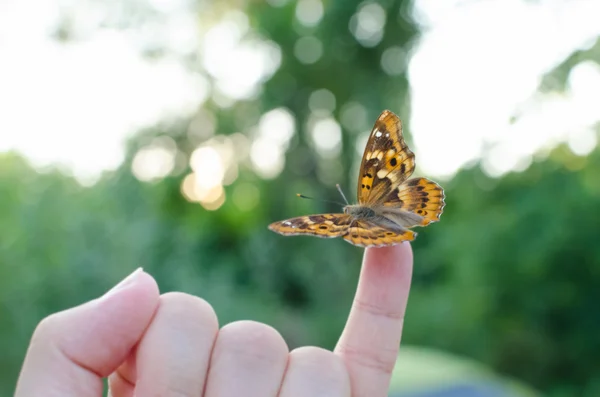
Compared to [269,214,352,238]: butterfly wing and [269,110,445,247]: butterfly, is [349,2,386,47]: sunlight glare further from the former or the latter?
[269,214,352,238]: butterfly wing

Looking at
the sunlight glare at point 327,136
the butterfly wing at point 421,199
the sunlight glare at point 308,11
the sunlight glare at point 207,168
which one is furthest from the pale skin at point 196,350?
the sunlight glare at point 207,168

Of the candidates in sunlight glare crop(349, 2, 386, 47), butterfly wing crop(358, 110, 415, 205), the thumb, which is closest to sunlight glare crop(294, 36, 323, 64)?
sunlight glare crop(349, 2, 386, 47)

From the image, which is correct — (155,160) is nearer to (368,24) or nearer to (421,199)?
(368,24)

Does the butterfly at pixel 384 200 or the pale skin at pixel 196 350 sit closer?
the pale skin at pixel 196 350

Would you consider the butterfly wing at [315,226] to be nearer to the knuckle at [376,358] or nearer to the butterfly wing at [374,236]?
the butterfly wing at [374,236]

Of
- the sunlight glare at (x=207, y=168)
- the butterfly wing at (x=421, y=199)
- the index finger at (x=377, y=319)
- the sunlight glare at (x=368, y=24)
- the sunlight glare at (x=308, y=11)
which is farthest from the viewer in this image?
the sunlight glare at (x=207, y=168)

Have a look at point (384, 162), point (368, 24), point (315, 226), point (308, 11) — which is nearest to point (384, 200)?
point (384, 162)

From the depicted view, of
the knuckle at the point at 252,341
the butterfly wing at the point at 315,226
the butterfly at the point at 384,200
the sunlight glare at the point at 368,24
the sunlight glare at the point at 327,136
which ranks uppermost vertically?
the sunlight glare at the point at 368,24
